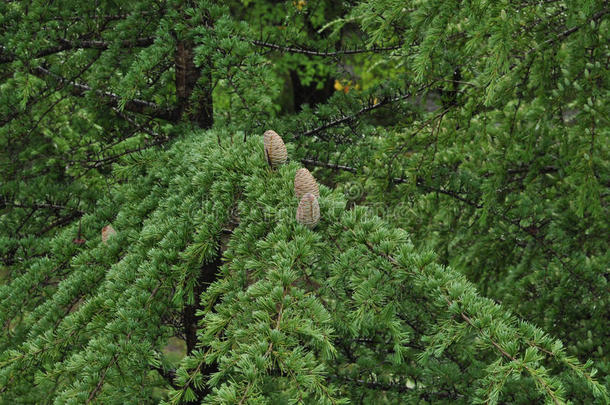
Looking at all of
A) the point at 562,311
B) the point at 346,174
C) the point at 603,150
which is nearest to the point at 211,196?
the point at 346,174

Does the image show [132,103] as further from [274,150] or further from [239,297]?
[239,297]

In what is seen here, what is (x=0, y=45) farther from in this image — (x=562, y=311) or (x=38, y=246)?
(x=562, y=311)

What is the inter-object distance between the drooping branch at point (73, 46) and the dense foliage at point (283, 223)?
0.01m

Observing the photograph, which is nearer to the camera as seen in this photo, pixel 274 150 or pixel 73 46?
pixel 274 150

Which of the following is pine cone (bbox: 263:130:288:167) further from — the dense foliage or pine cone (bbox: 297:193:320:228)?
pine cone (bbox: 297:193:320:228)

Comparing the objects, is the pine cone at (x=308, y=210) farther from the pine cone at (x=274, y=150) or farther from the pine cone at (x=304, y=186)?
the pine cone at (x=274, y=150)

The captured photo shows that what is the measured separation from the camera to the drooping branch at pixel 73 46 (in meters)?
2.37

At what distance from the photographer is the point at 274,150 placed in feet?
5.86

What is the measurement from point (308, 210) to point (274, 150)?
15.3 inches

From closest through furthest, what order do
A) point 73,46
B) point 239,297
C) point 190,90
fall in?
point 239,297
point 73,46
point 190,90

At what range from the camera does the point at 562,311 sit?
10.6 feet

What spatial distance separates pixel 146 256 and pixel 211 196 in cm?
28

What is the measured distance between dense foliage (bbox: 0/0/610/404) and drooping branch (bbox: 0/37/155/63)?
1 centimetres

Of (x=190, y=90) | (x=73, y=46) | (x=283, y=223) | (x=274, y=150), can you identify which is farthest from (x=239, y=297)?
(x=73, y=46)
